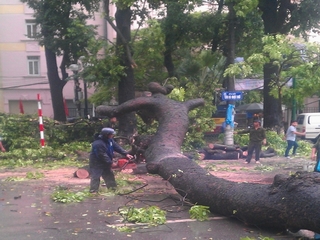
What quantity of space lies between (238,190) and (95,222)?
2229 millimetres

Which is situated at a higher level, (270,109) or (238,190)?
(270,109)

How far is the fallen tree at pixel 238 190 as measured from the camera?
5.93m

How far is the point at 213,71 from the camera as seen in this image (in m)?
19.8

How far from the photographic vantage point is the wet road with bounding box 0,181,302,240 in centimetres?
646

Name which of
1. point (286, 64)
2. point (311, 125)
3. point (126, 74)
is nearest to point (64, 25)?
point (126, 74)

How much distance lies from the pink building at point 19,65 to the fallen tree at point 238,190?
24.6 m

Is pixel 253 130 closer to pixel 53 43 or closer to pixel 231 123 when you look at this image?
pixel 231 123

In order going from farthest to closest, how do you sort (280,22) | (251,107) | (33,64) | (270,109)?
(33,64), (251,107), (270,109), (280,22)

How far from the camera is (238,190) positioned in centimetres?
697

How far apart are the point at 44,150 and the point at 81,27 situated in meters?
5.57

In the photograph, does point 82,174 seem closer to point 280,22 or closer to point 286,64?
point 286,64

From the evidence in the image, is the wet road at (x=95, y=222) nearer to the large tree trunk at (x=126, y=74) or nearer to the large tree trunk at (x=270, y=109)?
the large tree trunk at (x=126, y=74)

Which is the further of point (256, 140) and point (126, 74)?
point (126, 74)

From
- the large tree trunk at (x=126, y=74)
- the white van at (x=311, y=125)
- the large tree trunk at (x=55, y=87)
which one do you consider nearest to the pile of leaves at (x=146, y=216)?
the large tree trunk at (x=126, y=74)
